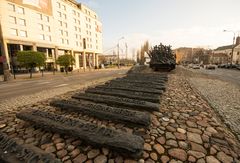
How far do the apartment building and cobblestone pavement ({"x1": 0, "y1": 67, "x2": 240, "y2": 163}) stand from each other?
19158 millimetres

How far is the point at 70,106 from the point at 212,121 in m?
4.18

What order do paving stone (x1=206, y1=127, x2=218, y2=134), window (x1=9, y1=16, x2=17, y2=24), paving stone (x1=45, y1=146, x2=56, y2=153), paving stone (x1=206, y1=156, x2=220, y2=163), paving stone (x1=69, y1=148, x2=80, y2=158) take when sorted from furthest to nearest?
1. window (x1=9, y1=16, x2=17, y2=24)
2. paving stone (x1=206, y1=127, x2=218, y2=134)
3. paving stone (x1=45, y1=146, x2=56, y2=153)
4. paving stone (x1=69, y1=148, x2=80, y2=158)
5. paving stone (x1=206, y1=156, x2=220, y2=163)

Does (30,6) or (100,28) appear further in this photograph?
(100,28)

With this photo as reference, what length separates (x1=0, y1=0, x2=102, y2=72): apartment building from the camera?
26.4m

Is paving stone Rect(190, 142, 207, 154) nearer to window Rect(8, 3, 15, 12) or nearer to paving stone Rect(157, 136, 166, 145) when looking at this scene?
paving stone Rect(157, 136, 166, 145)

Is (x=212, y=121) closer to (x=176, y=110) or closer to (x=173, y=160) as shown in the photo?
(x=176, y=110)

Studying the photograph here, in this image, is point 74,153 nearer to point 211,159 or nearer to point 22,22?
point 211,159

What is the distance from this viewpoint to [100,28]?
61844 millimetres

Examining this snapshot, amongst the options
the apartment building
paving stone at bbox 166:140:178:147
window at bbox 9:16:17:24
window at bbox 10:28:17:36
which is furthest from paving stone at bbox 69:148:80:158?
window at bbox 9:16:17:24

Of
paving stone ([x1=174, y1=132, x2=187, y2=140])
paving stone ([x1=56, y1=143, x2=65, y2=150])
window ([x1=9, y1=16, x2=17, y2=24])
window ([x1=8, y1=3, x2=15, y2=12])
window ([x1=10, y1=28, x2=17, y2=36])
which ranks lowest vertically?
paving stone ([x1=56, y1=143, x2=65, y2=150])

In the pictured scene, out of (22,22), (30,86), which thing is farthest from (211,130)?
(22,22)

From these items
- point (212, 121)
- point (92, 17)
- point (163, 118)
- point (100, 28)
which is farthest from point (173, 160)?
point (100, 28)

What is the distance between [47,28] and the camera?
34062 mm

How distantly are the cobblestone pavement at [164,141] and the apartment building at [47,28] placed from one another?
19.2 meters
